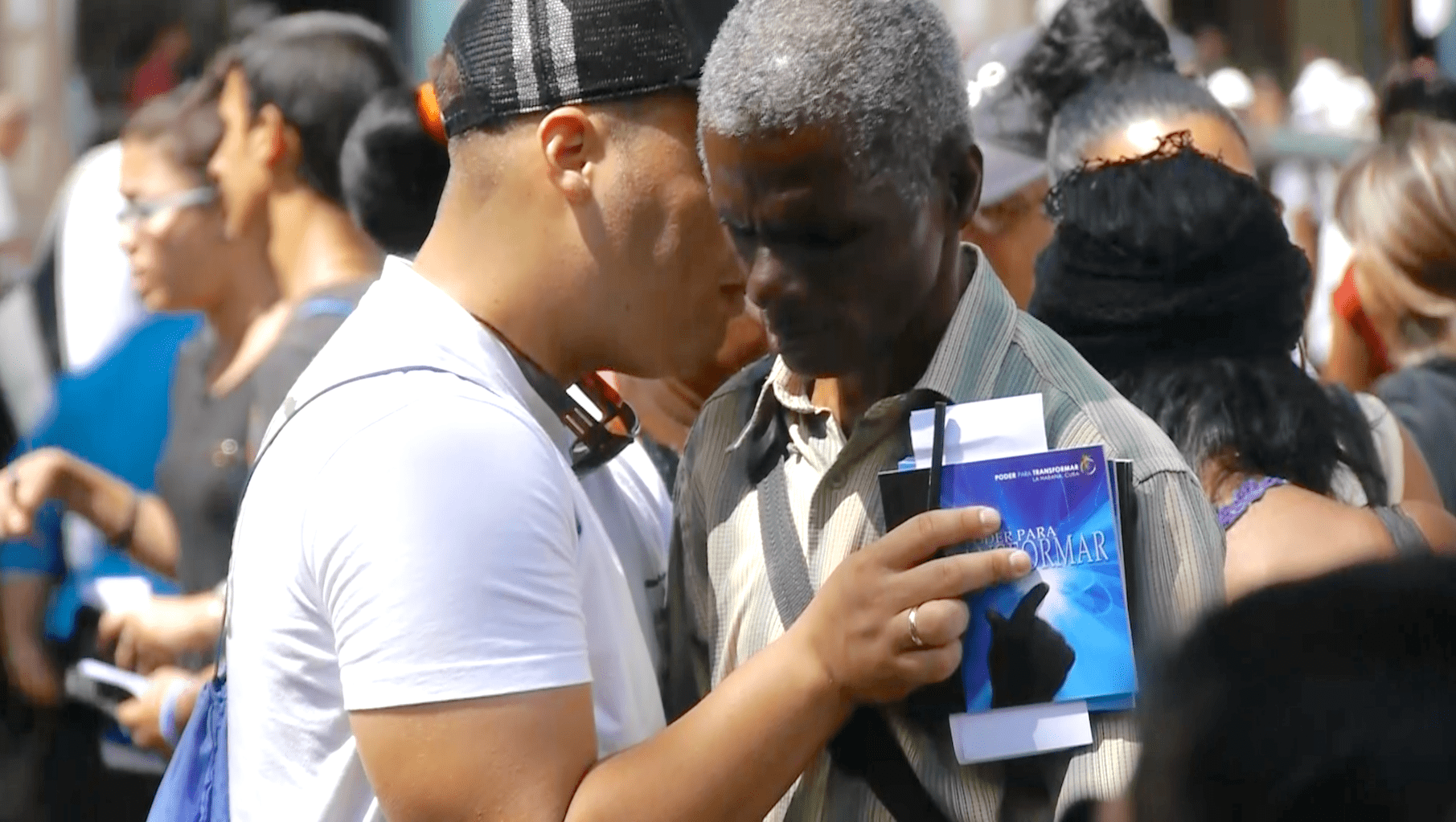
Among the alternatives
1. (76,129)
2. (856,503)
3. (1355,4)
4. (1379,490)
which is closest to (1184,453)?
(1379,490)

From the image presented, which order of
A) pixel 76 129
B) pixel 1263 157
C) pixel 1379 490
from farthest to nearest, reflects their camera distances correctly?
A: 1. pixel 76 129
2. pixel 1263 157
3. pixel 1379 490

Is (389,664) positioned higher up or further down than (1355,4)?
higher up

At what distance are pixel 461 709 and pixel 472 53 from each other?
76 cm

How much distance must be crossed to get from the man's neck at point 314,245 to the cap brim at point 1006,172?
4.73 ft

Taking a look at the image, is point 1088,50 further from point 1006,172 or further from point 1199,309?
point 1199,309

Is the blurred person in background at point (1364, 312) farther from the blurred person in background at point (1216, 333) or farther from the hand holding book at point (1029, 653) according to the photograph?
the hand holding book at point (1029, 653)

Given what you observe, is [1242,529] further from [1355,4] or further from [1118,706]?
[1355,4]

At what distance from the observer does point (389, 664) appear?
6.17ft

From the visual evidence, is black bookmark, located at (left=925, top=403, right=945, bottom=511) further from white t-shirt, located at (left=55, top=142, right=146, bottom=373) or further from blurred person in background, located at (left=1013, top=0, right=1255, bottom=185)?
white t-shirt, located at (left=55, top=142, right=146, bottom=373)

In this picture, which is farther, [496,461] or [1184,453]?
[1184,453]

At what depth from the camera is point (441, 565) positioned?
1887mm

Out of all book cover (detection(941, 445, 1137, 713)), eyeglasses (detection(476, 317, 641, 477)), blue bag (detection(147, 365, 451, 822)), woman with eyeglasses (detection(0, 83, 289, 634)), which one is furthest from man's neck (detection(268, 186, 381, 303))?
book cover (detection(941, 445, 1137, 713))

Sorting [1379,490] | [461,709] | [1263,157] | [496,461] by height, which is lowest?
[1263,157]

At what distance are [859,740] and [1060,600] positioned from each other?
278 millimetres
